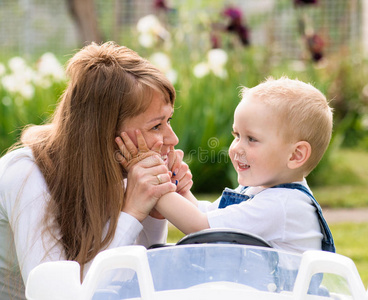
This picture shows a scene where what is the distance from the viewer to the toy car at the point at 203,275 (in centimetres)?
139

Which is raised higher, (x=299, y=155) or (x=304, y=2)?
(x=299, y=155)

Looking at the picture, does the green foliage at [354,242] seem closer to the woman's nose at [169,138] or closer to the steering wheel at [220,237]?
the woman's nose at [169,138]

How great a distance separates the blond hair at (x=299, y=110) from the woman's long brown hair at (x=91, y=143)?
1.30 feet

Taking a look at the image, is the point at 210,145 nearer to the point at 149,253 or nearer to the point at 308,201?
the point at 308,201

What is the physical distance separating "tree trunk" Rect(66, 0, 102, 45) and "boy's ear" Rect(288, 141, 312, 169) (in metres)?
9.93

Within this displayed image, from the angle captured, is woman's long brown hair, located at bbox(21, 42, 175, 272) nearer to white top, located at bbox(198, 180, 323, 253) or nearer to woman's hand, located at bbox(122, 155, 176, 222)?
woman's hand, located at bbox(122, 155, 176, 222)

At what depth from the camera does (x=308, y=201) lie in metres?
2.11

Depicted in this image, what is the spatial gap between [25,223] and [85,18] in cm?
1010

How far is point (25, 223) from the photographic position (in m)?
2.14

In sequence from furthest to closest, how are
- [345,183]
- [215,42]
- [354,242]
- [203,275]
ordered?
[345,183] < [215,42] < [354,242] < [203,275]

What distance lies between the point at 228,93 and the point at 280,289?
5.14 meters

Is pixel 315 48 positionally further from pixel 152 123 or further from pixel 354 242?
pixel 152 123

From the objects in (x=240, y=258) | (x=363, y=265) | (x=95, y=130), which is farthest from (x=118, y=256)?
(x=363, y=265)

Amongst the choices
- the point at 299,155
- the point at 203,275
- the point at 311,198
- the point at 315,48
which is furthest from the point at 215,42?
the point at 203,275
